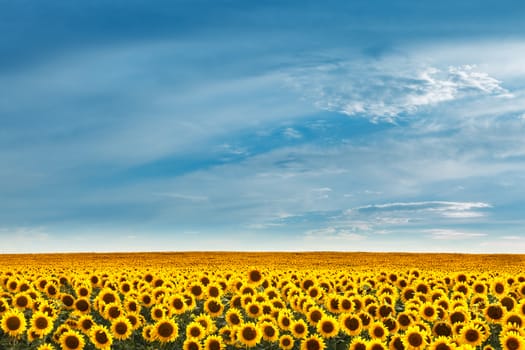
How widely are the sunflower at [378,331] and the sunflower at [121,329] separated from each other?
16.4 feet

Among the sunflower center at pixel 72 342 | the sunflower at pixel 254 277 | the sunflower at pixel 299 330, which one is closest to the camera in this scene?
the sunflower center at pixel 72 342

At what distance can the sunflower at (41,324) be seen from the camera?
12.9 metres

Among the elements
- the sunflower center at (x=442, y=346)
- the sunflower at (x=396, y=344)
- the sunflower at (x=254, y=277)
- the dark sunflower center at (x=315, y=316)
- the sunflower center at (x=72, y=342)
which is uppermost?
the sunflower at (x=254, y=277)

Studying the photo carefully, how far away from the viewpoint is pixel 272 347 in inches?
504

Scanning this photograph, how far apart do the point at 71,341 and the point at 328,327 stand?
5248mm

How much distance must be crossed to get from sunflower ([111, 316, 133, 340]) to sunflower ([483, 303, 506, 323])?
7984mm

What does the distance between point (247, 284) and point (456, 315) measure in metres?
5.83

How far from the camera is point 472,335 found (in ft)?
39.1

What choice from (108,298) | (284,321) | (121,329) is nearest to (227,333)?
(284,321)

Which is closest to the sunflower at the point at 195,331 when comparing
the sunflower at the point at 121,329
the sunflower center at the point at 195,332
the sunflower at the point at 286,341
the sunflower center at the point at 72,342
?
the sunflower center at the point at 195,332

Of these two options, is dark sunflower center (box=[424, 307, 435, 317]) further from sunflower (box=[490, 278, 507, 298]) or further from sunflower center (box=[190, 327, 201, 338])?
sunflower center (box=[190, 327, 201, 338])

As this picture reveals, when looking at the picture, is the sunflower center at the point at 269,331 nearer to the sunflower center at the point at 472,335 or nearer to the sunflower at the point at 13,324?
the sunflower center at the point at 472,335

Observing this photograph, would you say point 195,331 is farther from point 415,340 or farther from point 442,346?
point 442,346

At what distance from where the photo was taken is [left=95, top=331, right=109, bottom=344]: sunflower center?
40.7 ft
